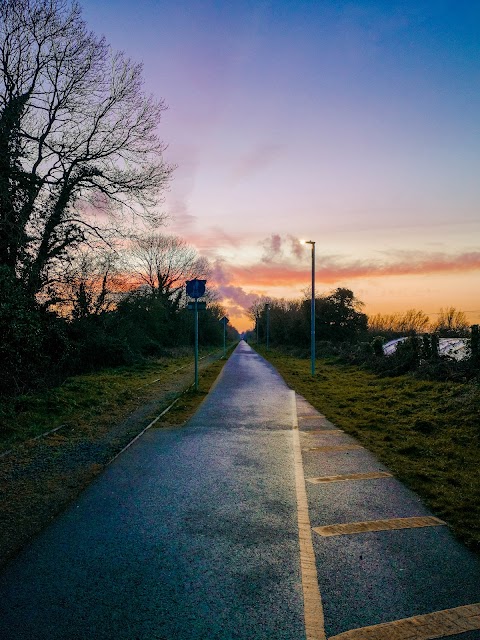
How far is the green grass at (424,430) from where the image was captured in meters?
5.40

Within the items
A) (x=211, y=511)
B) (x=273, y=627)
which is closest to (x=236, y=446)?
(x=211, y=511)

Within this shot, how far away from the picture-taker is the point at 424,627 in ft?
9.53

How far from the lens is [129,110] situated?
18641 mm

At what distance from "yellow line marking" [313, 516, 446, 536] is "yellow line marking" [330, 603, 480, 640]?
143 cm

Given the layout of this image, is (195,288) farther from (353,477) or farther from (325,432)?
(353,477)

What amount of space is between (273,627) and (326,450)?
5.15 metres

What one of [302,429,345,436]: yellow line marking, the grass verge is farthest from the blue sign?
[302,429,345,436]: yellow line marking

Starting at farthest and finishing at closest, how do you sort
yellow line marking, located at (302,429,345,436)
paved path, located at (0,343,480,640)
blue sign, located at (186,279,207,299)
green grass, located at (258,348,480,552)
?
blue sign, located at (186,279,207,299)
yellow line marking, located at (302,429,345,436)
green grass, located at (258,348,480,552)
paved path, located at (0,343,480,640)

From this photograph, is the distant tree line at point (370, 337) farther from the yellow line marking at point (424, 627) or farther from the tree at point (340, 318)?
the yellow line marking at point (424, 627)

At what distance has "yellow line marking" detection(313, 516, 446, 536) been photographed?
14.6ft

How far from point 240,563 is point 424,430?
23.5ft

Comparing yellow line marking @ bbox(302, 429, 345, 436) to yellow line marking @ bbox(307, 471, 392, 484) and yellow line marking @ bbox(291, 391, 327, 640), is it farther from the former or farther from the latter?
yellow line marking @ bbox(291, 391, 327, 640)

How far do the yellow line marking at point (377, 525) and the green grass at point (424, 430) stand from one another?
234 millimetres

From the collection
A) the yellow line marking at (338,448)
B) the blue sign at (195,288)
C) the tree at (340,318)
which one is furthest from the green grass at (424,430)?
the tree at (340,318)
